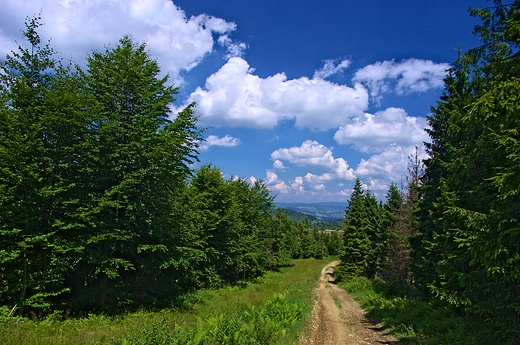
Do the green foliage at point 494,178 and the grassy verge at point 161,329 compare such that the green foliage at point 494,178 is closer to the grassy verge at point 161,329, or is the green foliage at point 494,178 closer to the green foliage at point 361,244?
the grassy verge at point 161,329

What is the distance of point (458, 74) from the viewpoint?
15.8 m

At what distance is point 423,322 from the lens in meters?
12.6

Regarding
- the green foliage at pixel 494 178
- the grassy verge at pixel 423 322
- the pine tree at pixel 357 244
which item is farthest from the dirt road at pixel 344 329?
the pine tree at pixel 357 244

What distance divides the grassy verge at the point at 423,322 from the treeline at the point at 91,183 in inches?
438

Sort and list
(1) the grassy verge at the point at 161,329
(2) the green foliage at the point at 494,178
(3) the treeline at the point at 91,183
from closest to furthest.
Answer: (2) the green foliage at the point at 494,178
(1) the grassy verge at the point at 161,329
(3) the treeline at the point at 91,183

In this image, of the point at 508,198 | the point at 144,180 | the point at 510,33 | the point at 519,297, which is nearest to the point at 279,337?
the point at 519,297

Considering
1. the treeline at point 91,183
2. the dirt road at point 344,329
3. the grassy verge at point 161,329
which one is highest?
the treeline at point 91,183

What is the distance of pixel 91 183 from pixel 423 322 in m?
15.7

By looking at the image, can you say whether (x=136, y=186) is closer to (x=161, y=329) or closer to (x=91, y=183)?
(x=91, y=183)

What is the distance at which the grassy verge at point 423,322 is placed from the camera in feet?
26.3

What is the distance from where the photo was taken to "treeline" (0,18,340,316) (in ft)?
35.4

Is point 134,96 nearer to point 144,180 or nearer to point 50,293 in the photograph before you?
point 144,180

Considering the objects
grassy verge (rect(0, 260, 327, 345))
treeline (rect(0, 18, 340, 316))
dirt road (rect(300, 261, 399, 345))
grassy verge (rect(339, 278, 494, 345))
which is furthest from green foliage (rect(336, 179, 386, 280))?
treeline (rect(0, 18, 340, 316))

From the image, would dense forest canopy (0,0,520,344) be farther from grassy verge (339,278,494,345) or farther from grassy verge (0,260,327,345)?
grassy verge (0,260,327,345)
